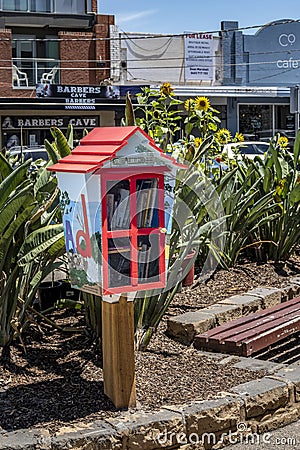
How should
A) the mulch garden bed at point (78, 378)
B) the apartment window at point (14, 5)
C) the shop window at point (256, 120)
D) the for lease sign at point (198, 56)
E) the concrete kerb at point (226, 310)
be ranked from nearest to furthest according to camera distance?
the mulch garden bed at point (78, 378) < the concrete kerb at point (226, 310) < the apartment window at point (14, 5) < the for lease sign at point (198, 56) < the shop window at point (256, 120)

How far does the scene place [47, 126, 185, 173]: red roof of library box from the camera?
4004mm

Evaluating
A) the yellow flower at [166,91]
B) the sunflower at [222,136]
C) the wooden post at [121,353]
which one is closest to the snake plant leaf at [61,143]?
the wooden post at [121,353]

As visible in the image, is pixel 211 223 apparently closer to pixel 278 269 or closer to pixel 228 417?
pixel 278 269

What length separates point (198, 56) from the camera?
112ft

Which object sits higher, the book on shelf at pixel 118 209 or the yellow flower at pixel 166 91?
the yellow flower at pixel 166 91

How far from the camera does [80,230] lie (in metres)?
4.11

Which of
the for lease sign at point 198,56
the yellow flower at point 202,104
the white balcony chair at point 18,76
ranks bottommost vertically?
the yellow flower at point 202,104

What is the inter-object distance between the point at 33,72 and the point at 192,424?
29.8m

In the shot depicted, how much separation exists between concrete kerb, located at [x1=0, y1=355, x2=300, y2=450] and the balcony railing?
2833cm

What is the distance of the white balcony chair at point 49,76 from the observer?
31.7 metres

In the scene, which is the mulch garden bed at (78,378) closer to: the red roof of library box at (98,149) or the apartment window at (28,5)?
the red roof of library box at (98,149)

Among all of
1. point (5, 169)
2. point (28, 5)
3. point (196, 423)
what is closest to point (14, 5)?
point (28, 5)

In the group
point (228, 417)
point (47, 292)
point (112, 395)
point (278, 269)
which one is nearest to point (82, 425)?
point (112, 395)

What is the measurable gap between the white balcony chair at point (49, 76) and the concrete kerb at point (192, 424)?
92.4 ft
